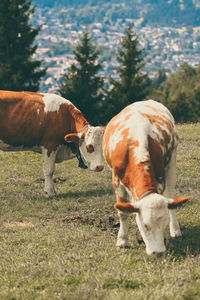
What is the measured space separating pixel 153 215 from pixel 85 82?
41.1 m

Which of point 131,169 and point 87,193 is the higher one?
point 131,169

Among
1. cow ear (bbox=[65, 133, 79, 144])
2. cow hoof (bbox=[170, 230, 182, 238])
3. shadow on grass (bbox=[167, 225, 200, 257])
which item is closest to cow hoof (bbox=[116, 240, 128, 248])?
shadow on grass (bbox=[167, 225, 200, 257])

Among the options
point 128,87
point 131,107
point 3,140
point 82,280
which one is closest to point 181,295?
point 82,280

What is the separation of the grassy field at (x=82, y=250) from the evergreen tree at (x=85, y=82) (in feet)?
105

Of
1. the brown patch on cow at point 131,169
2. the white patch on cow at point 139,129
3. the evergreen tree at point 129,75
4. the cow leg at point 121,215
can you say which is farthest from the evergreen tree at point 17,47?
the brown patch on cow at point 131,169

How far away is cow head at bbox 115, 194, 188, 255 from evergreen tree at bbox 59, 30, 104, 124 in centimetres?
3725

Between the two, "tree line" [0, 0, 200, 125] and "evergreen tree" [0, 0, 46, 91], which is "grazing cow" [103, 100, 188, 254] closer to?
"tree line" [0, 0, 200, 125]

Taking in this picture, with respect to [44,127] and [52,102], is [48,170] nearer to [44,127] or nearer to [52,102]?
[44,127]

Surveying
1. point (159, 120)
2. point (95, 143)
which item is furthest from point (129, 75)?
point (159, 120)

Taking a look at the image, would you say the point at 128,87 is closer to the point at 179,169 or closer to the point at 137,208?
the point at 179,169

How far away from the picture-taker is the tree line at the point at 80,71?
42.9 metres

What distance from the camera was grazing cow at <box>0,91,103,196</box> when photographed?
11250 millimetres

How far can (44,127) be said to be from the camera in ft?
37.4

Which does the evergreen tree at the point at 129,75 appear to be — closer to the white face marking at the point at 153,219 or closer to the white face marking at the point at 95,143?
the white face marking at the point at 95,143
